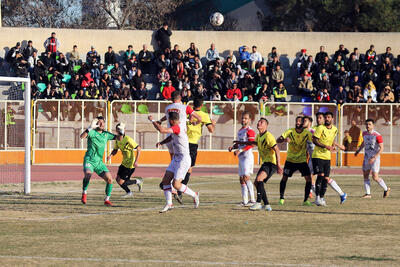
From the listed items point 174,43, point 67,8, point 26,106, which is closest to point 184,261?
point 26,106

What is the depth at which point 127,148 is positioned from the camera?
1861 centimetres

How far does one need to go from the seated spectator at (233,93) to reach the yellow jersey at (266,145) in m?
18.1

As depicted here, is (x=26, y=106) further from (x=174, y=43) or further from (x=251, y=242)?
(x=174, y=43)

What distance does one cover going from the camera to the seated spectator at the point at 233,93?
34.3 meters

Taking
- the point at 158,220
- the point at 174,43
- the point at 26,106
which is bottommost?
the point at 158,220

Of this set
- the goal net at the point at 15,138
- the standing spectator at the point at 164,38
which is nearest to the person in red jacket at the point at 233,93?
the standing spectator at the point at 164,38

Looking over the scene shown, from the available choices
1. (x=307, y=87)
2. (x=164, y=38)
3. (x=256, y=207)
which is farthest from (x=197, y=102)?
(x=164, y=38)

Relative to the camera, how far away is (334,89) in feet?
118

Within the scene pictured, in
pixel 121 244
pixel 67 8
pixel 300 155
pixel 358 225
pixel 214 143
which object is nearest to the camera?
pixel 121 244

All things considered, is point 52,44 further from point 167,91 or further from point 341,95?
point 341,95

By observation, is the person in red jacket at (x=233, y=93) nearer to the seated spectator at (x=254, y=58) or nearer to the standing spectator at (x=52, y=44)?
the seated spectator at (x=254, y=58)

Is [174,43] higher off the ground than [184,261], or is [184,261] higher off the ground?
[174,43]

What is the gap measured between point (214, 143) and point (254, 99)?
4.45 m

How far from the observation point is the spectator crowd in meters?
34.2
